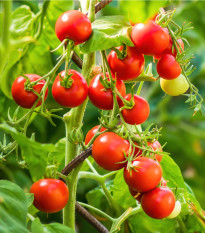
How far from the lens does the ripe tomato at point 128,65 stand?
542mm

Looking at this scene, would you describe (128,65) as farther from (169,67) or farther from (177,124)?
(177,124)

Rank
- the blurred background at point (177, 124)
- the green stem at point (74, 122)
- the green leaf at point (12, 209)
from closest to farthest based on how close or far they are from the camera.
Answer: the green leaf at point (12, 209) → the green stem at point (74, 122) → the blurred background at point (177, 124)

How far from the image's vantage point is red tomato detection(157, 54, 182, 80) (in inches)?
21.9

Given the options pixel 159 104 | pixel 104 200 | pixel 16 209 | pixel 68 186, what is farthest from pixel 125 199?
pixel 159 104

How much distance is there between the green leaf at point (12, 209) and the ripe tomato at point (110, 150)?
0.31 feet

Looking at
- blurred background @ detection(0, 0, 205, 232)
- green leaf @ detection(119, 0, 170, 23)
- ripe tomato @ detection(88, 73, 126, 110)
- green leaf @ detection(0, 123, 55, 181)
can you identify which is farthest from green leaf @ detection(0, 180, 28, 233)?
blurred background @ detection(0, 0, 205, 232)

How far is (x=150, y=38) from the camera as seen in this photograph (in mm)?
524

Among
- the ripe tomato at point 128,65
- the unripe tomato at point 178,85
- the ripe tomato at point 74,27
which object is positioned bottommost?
the unripe tomato at point 178,85

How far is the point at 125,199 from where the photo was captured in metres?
0.77

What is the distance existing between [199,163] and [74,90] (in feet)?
3.46

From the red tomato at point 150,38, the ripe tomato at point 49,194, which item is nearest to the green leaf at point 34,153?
the ripe tomato at point 49,194

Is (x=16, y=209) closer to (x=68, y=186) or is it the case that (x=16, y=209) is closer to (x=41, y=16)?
(x=68, y=186)

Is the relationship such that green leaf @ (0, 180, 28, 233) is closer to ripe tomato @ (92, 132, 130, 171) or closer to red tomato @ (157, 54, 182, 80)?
ripe tomato @ (92, 132, 130, 171)

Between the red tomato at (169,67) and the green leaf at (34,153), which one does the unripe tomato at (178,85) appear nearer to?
the red tomato at (169,67)
